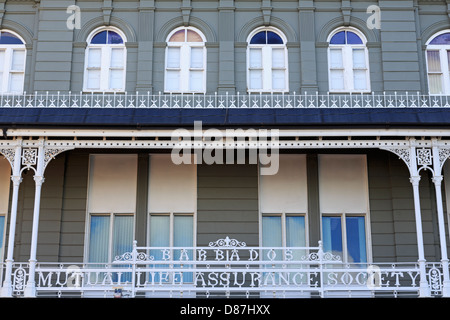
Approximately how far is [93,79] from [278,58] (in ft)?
17.3

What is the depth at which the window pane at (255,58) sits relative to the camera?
19734 mm

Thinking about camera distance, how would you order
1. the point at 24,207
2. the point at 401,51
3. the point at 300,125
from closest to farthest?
the point at 300,125
the point at 24,207
the point at 401,51

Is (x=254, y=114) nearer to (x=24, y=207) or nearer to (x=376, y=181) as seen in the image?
(x=376, y=181)

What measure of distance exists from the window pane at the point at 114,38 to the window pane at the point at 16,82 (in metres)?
2.71

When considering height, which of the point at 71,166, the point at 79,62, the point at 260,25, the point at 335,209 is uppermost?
the point at 260,25

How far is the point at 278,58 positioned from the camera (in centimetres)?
1983

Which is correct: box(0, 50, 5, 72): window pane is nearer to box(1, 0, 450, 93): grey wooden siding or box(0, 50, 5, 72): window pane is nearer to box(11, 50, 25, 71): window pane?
box(11, 50, 25, 71): window pane

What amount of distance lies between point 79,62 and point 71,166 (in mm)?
3186

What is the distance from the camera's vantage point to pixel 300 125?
635 inches

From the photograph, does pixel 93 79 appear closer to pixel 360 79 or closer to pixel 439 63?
pixel 360 79

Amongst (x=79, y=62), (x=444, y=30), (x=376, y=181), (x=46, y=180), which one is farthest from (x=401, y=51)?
(x=46, y=180)

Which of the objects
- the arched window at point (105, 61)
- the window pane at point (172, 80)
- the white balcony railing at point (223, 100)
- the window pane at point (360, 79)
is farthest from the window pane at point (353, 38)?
the arched window at point (105, 61)

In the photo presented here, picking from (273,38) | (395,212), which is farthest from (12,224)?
(395,212)

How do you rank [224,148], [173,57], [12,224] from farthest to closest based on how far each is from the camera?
[173,57] → [224,148] → [12,224]
